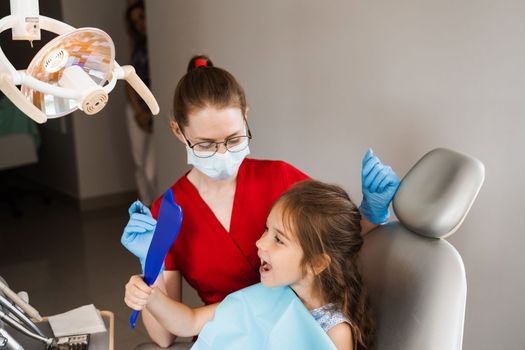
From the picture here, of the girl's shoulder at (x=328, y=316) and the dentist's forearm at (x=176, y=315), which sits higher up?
the girl's shoulder at (x=328, y=316)

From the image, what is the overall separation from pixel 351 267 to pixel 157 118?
8.18ft

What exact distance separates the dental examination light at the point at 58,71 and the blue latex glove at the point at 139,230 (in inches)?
14.2

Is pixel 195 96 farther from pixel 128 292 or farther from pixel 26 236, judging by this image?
pixel 26 236

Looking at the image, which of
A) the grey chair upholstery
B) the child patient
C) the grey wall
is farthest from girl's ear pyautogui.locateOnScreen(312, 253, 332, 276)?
the grey wall

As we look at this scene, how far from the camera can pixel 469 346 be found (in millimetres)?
2027

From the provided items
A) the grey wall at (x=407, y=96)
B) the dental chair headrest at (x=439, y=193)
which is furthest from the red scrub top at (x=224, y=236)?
the grey wall at (x=407, y=96)

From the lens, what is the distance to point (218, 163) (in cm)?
152

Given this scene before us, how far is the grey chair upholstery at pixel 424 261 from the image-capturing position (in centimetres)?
123

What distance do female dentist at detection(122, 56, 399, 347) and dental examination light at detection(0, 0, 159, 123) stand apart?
0.52m

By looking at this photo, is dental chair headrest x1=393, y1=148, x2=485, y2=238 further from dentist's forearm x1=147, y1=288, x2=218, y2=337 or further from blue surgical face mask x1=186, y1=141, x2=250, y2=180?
dentist's forearm x1=147, y1=288, x2=218, y2=337

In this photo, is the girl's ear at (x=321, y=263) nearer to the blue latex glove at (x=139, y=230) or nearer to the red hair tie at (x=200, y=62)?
the blue latex glove at (x=139, y=230)

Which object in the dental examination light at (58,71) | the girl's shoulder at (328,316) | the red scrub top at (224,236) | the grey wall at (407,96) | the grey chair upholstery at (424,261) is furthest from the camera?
the grey wall at (407,96)

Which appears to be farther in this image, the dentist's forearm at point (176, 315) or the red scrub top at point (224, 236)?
the red scrub top at point (224, 236)

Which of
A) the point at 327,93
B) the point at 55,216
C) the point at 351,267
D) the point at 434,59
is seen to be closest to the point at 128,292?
the point at 351,267
